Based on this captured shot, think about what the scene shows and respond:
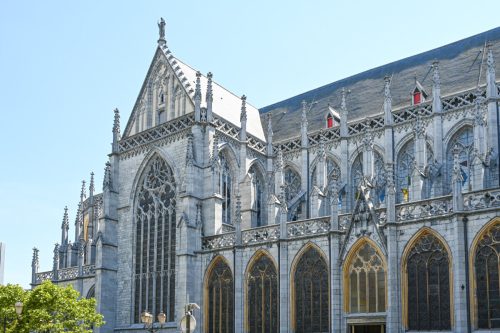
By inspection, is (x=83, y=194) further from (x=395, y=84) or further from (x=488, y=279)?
(x=488, y=279)

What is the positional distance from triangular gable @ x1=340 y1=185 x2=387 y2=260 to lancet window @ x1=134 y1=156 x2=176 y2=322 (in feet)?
35.5

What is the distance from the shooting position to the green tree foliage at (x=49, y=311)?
31828 millimetres

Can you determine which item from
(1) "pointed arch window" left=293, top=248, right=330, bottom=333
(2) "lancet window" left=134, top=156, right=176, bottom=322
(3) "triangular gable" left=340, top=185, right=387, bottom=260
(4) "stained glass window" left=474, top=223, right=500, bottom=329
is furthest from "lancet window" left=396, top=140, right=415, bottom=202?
(2) "lancet window" left=134, top=156, right=176, bottom=322

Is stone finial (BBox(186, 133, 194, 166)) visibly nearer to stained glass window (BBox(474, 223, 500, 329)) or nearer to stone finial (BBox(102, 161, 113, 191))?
stone finial (BBox(102, 161, 113, 191))

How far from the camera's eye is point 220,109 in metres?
40.2

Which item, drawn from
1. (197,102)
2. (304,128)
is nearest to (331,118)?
(304,128)

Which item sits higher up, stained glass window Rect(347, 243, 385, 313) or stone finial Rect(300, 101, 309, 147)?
stone finial Rect(300, 101, 309, 147)

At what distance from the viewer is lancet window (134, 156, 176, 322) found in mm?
36500

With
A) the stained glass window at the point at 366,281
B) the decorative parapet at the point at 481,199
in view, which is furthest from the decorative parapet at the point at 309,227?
the decorative parapet at the point at 481,199

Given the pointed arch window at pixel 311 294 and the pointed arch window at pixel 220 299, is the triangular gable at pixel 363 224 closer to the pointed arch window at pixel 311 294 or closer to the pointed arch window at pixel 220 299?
the pointed arch window at pixel 311 294

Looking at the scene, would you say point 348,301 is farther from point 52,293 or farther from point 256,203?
point 52,293

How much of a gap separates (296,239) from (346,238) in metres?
2.67

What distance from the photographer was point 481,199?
997 inches

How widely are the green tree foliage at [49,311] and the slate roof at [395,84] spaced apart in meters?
15.2
